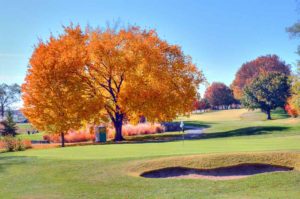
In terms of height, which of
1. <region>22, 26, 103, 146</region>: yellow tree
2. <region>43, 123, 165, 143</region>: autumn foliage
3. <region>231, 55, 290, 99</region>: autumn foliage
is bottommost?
<region>43, 123, 165, 143</region>: autumn foliage

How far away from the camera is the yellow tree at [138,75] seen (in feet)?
112

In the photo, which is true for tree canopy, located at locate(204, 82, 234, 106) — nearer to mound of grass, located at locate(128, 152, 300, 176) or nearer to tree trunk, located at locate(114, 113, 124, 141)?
tree trunk, located at locate(114, 113, 124, 141)

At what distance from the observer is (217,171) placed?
14.4 m

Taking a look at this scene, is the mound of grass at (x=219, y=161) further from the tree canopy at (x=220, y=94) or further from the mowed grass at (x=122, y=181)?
the tree canopy at (x=220, y=94)

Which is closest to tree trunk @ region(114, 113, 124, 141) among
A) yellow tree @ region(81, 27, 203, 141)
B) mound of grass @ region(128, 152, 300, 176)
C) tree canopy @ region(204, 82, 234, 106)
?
yellow tree @ region(81, 27, 203, 141)

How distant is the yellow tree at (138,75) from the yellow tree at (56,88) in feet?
4.85

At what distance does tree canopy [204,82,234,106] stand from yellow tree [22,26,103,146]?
3485 inches

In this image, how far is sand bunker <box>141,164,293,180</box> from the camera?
14.2 meters

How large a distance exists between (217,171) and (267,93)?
53.2 m

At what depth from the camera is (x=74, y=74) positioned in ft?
111

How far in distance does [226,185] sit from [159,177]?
2991mm

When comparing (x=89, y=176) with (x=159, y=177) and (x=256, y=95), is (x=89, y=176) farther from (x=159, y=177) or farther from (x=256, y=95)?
(x=256, y=95)

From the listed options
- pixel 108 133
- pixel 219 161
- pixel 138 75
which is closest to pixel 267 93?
pixel 108 133

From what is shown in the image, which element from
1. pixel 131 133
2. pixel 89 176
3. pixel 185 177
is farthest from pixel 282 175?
pixel 131 133
